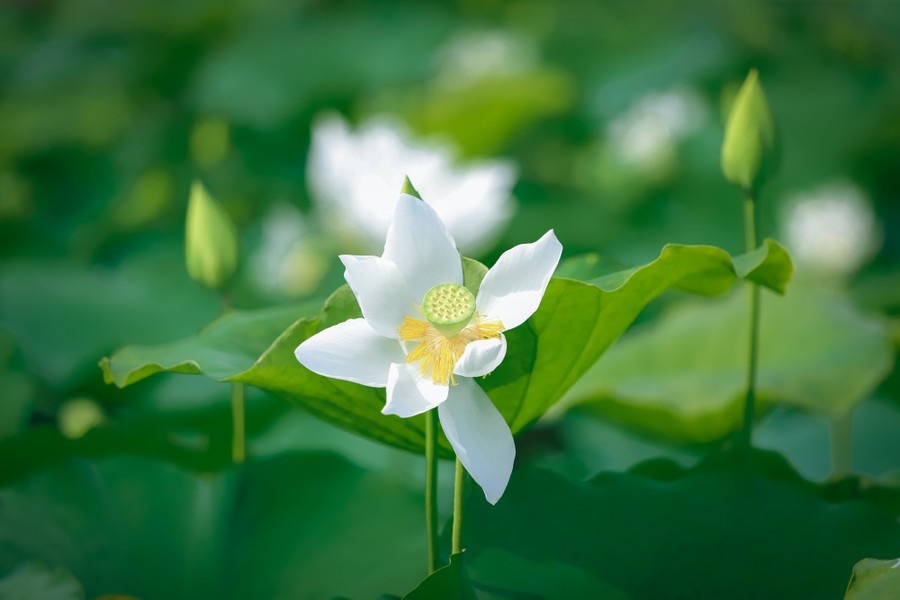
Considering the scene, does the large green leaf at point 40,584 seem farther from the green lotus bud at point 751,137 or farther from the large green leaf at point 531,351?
the green lotus bud at point 751,137

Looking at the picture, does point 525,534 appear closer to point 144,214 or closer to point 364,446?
point 364,446

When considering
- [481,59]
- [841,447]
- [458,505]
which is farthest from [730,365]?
[481,59]

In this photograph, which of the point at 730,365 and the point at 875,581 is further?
the point at 730,365

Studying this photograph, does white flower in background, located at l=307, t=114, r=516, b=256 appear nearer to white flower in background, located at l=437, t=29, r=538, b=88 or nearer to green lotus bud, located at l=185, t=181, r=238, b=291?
green lotus bud, located at l=185, t=181, r=238, b=291

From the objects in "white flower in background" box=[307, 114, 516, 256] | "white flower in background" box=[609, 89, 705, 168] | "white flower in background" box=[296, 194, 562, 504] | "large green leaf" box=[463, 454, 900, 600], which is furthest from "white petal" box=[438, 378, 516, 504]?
"white flower in background" box=[609, 89, 705, 168]

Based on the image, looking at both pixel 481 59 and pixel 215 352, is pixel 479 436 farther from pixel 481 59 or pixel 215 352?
pixel 481 59

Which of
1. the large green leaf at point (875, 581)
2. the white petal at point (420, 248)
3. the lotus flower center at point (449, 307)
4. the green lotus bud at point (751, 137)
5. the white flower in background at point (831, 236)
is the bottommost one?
the large green leaf at point (875, 581)

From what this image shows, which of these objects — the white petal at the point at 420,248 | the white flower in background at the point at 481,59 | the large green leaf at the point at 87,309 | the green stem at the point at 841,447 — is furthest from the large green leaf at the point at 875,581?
the white flower in background at the point at 481,59
